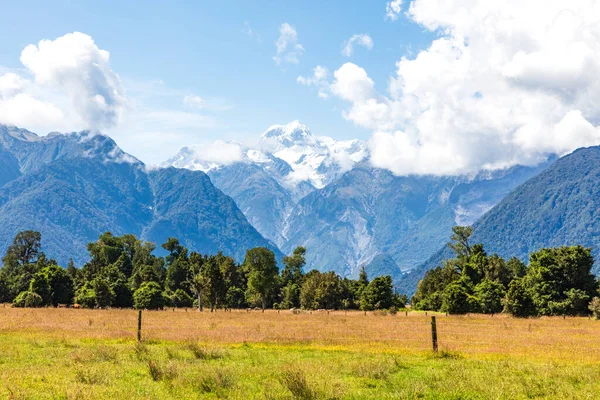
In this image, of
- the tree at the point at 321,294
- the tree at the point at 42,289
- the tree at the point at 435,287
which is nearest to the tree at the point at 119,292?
the tree at the point at 42,289

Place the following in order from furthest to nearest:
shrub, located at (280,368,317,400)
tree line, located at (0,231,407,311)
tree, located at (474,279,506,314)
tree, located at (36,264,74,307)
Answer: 1. tree, located at (36,264,74,307)
2. tree line, located at (0,231,407,311)
3. tree, located at (474,279,506,314)
4. shrub, located at (280,368,317,400)

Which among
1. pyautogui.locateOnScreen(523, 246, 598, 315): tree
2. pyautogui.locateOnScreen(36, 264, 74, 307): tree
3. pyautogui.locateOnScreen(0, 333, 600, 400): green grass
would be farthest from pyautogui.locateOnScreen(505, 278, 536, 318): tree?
pyautogui.locateOnScreen(36, 264, 74, 307): tree

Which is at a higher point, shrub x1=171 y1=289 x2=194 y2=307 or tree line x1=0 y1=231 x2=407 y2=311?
tree line x1=0 y1=231 x2=407 y2=311

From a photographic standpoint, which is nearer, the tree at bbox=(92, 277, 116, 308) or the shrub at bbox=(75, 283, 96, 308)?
the tree at bbox=(92, 277, 116, 308)

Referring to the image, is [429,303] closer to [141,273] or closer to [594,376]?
[141,273]

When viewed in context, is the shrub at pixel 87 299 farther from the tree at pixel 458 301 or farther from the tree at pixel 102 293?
the tree at pixel 458 301

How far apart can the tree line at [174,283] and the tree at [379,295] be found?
0.73ft

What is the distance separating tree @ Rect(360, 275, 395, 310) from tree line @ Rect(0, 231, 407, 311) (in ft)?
0.73

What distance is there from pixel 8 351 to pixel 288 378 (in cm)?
1769

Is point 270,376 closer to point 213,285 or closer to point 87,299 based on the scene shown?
point 213,285

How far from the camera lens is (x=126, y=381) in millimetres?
19312

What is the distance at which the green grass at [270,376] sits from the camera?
17.2 m

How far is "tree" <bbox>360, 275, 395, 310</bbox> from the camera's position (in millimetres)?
110312

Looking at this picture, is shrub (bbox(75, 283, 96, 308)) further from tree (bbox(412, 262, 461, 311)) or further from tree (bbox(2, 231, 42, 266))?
tree (bbox(412, 262, 461, 311))
